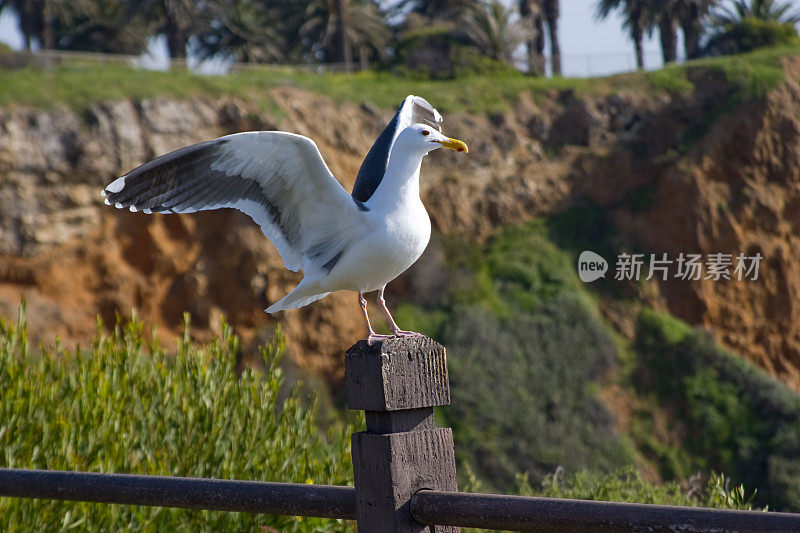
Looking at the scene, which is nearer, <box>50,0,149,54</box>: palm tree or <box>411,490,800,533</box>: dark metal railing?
<box>411,490,800,533</box>: dark metal railing

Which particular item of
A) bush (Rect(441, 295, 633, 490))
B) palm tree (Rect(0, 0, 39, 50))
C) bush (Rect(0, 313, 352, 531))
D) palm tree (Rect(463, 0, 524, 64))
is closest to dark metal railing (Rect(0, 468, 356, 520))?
bush (Rect(0, 313, 352, 531))

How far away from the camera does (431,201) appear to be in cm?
1739

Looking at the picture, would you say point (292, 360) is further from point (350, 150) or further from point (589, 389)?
point (589, 389)

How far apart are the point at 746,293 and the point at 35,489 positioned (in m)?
18.0

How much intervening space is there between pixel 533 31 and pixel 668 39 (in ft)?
14.0

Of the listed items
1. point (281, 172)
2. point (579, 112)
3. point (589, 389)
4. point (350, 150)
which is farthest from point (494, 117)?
point (281, 172)

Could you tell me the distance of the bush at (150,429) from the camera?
170 inches

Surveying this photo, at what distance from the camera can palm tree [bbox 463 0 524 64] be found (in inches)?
853

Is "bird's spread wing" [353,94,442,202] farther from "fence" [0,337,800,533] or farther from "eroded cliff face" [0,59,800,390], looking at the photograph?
"eroded cliff face" [0,59,800,390]

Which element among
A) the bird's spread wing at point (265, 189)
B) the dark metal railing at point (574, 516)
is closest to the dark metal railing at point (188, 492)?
the dark metal railing at point (574, 516)

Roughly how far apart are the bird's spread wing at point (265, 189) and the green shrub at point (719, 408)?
47.2ft

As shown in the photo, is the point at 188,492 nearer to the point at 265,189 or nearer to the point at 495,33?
the point at 265,189

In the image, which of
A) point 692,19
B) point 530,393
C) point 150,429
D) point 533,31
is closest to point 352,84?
point 533,31

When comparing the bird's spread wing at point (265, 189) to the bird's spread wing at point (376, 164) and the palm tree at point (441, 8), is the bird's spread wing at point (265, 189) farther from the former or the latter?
the palm tree at point (441, 8)
